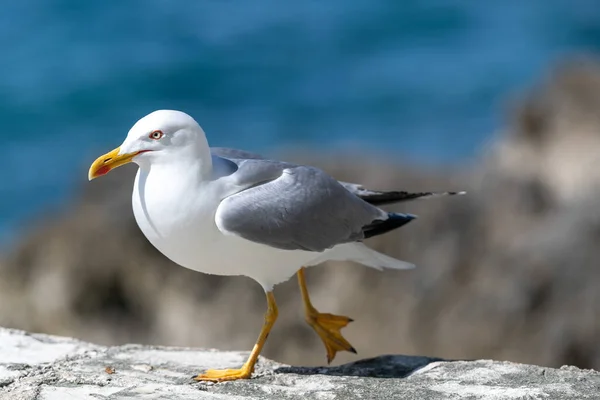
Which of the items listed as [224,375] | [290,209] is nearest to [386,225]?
[290,209]

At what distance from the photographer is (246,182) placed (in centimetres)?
491

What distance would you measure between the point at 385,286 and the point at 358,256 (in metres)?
2.73

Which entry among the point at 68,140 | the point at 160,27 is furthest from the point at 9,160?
the point at 160,27

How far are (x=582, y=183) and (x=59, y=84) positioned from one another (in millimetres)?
11772

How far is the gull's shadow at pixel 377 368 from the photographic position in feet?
16.8

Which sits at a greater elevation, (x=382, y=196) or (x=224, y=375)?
(x=382, y=196)

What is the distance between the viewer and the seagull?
4684 mm

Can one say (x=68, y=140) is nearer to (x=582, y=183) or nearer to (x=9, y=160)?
(x=9, y=160)

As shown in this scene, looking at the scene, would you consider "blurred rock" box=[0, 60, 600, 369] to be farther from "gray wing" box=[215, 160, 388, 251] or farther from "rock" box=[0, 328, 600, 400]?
"gray wing" box=[215, 160, 388, 251]

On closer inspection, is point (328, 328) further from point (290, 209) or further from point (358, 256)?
point (290, 209)

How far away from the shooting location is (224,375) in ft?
15.8

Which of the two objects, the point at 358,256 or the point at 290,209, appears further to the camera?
the point at 358,256

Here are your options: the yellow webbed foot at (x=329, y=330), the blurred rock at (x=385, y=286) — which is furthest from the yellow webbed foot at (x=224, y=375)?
the blurred rock at (x=385, y=286)

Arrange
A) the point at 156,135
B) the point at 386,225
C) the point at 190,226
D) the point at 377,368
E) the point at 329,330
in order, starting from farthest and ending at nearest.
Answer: the point at 329,330
the point at 386,225
the point at 377,368
the point at 156,135
the point at 190,226
